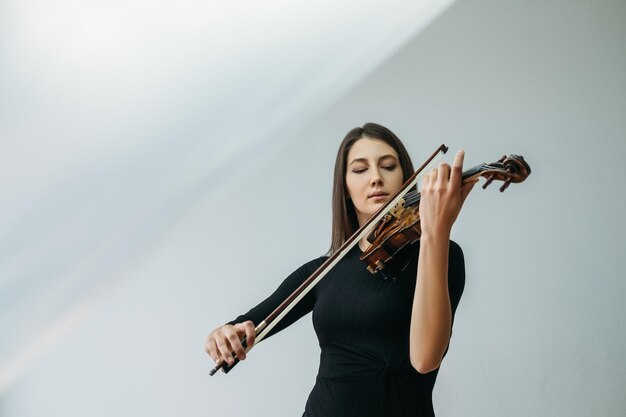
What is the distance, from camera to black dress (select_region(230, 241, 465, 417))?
3.28 feet

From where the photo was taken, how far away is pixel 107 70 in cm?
202

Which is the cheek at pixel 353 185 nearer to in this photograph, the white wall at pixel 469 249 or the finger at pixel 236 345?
the finger at pixel 236 345

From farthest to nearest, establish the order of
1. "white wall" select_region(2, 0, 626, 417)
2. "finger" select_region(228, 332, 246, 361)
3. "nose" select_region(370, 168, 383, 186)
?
"white wall" select_region(2, 0, 626, 417) < "nose" select_region(370, 168, 383, 186) < "finger" select_region(228, 332, 246, 361)

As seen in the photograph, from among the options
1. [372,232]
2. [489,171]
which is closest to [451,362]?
[372,232]

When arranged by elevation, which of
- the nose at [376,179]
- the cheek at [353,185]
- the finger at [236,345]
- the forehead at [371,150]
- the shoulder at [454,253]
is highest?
the forehead at [371,150]

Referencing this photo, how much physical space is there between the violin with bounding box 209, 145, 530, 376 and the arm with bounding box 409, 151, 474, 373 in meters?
0.05

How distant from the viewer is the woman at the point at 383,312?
2.96ft

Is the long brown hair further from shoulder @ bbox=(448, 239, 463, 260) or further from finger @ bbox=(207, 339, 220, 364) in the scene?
finger @ bbox=(207, 339, 220, 364)

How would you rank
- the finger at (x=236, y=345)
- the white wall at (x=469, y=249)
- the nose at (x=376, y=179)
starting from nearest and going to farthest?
the finger at (x=236, y=345), the nose at (x=376, y=179), the white wall at (x=469, y=249)

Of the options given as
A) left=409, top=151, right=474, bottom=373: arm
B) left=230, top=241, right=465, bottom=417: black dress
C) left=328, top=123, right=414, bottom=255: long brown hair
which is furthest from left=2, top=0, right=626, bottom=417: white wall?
left=409, top=151, right=474, bottom=373: arm

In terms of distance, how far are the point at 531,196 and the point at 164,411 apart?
3.83ft

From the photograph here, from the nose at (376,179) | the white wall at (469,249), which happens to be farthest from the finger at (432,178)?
the white wall at (469,249)

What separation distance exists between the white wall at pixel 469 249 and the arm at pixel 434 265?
75cm

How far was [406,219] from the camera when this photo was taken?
1.02m
